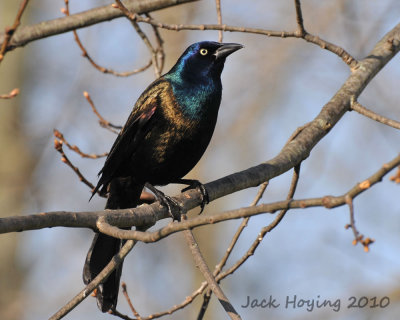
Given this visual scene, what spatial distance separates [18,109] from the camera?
30.9 feet

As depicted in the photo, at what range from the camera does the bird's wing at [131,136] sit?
4070mm

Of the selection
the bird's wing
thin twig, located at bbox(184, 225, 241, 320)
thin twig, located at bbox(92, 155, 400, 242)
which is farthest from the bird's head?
thin twig, located at bbox(92, 155, 400, 242)

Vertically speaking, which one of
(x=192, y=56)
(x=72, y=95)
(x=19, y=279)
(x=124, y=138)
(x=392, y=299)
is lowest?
(x=392, y=299)

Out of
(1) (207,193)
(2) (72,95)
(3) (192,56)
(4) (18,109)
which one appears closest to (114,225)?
(1) (207,193)

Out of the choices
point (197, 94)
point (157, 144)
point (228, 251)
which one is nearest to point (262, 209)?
point (228, 251)

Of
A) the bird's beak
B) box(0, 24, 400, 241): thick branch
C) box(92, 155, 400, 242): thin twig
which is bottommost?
box(92, 155, 400, 242): thin twig

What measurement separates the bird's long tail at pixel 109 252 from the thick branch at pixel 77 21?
1004mm

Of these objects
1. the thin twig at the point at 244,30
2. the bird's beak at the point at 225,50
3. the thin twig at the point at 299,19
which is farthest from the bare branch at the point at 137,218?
the bird's beak at the point at 225,50

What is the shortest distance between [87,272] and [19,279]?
5.61 metres

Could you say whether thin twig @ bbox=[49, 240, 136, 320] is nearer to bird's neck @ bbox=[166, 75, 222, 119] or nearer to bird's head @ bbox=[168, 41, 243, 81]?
bird's neck @ bbox=[166, 75, 222, 119]

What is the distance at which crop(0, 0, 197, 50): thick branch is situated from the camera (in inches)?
144

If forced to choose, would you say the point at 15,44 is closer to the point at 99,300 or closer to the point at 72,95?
the point at 99,300

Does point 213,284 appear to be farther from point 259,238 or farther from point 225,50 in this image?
point 225,50

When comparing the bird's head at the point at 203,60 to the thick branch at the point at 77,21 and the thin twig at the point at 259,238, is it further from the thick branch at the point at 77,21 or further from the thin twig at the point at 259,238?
the thin twig at the point at 259,238
